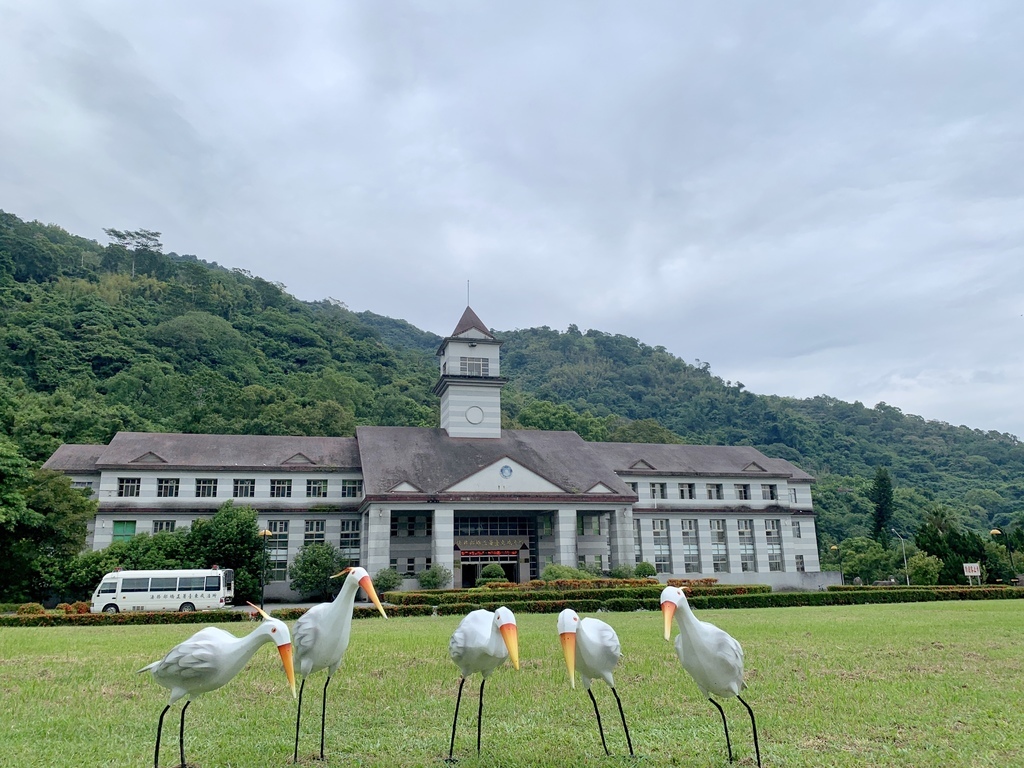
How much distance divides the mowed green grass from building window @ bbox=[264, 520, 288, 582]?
2183cm

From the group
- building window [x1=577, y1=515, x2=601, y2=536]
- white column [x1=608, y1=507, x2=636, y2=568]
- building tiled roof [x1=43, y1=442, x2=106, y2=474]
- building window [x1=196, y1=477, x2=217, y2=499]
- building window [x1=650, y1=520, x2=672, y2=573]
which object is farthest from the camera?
building window [x1=650, y1=520, x2=672, y2=573]

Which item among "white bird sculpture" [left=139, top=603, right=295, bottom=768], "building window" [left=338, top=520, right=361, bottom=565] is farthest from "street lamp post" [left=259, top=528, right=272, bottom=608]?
"white bird sculpture" [left=139, top=603, right=295, bottom=768]

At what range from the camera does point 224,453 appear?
123 ft

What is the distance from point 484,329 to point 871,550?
29039 mm

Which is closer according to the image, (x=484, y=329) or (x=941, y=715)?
(x=941, y=715)

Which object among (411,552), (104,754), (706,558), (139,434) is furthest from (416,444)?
(104,754)

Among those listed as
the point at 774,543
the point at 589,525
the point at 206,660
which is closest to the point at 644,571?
the point at 589,525

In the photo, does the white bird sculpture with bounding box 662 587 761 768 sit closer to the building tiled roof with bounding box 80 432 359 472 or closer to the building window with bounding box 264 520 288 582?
the building window with bounding box 264 520 288 582

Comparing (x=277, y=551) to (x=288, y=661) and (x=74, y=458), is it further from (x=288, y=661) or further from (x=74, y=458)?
(x=288, y=661)

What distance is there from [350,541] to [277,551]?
359cm

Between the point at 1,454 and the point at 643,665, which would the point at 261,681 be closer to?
the point at 643,665

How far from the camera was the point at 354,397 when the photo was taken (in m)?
66.4

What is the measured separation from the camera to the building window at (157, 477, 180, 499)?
3541 cm

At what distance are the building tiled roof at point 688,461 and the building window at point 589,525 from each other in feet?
14.3
